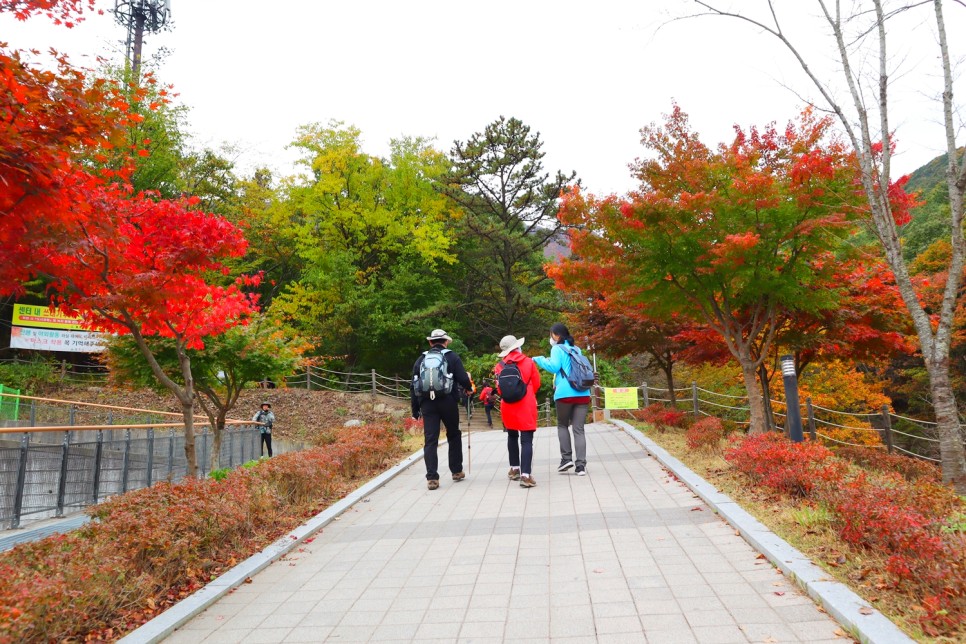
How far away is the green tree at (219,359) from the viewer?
42.9 feet

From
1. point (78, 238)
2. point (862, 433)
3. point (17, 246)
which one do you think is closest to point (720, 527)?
point (78, 238)

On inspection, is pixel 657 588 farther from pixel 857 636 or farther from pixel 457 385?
pixel 457 385

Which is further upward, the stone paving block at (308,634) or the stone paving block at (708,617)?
the stone paving block at (708,617)

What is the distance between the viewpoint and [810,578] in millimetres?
3992

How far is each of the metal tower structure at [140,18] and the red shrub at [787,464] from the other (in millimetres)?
38564

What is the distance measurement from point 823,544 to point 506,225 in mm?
25547

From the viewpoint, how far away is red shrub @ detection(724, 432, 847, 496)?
5.95 meters

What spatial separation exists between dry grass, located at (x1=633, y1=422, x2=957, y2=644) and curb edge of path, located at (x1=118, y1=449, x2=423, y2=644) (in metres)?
3.87

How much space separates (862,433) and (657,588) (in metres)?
18.4

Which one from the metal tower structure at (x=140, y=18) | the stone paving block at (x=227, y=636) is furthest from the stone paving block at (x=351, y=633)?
the metal tower structure at (x=140, y=18)

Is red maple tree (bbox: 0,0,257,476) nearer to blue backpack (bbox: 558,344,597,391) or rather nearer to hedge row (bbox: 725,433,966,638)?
blue backpack (bbox: 558,344,597,391)

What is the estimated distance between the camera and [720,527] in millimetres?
5605

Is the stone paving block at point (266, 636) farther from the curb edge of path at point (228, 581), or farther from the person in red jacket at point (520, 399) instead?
the person in red jacket at point (520, 399)

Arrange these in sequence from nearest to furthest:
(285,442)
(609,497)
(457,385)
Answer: (609,497)
(457,385)
(285,442)
